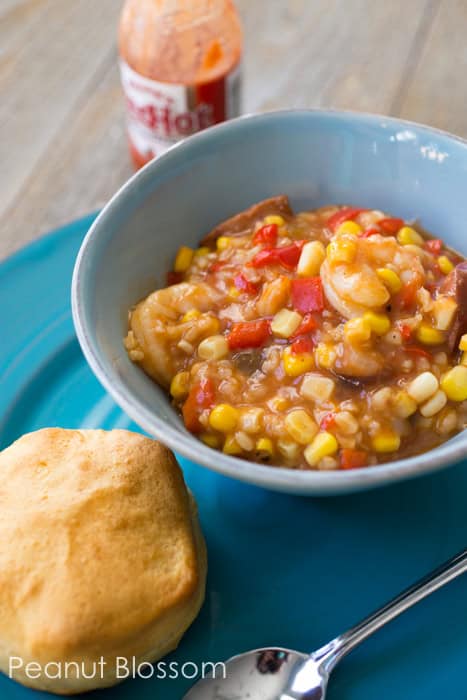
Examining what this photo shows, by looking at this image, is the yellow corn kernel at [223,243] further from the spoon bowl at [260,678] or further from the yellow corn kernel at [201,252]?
the spoon bowl at [260,678]

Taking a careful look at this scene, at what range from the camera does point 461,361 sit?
2.38m

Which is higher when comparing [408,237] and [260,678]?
[408,237]

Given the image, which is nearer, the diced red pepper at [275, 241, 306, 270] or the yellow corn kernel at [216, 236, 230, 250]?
the diced red pepper at [275, 241, 306, 270]

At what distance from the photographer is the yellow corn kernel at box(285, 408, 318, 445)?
2203 millimetres

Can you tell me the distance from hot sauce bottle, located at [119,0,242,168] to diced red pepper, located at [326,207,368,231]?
102cm

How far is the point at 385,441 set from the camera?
2229mm

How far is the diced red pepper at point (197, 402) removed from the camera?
7.68 ft

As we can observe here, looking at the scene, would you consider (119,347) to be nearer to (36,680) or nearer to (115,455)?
(115,455)

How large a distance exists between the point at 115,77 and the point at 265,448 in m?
2.98

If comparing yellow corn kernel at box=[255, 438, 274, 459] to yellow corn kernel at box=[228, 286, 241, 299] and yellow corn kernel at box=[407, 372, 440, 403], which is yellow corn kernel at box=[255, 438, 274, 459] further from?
yellow corn kernel at box=[228, 286, 241, 299]

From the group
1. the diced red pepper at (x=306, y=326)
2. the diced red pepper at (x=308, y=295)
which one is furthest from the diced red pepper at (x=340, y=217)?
the diced red pepper at (x=306, y=326)

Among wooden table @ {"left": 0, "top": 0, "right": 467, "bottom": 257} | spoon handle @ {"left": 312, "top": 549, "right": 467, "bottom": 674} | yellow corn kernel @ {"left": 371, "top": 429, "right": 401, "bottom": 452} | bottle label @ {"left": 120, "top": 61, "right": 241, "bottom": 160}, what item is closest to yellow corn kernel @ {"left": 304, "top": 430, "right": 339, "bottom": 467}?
yellow corn kernel @ {"left": 371, "top": 429, "right": 401, "bottom": 452}

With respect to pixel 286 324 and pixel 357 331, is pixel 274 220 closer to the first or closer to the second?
pixel 286 324

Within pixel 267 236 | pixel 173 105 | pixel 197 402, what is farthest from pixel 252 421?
pixel 173 105
